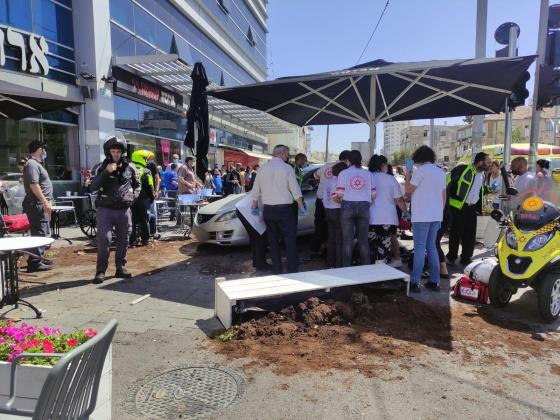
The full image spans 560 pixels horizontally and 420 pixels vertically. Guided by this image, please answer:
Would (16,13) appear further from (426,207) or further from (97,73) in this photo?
(426,207)

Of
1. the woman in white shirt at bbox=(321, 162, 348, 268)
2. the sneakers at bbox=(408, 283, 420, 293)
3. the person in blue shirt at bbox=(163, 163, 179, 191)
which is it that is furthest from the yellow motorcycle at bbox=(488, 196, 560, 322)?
the person in blue shirt at bbox=(163, 163, 179, 191)

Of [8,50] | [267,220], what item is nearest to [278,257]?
[267,220]

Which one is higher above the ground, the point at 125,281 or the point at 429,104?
the point at 429,104

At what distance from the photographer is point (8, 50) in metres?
10.3

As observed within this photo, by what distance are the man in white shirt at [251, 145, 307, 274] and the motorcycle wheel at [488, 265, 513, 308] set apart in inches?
96.5

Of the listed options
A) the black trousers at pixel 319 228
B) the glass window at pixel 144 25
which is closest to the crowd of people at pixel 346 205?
the black trousers at pixel 319 228

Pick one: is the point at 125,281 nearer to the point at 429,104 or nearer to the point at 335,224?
the point at 335,224

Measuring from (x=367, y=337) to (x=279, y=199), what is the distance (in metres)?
2.43

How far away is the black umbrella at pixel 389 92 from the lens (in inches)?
224

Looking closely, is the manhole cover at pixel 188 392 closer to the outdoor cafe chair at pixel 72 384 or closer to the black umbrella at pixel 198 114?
the outdoor cafe chair at pixel 72 384

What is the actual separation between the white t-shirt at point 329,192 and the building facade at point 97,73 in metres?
5.38

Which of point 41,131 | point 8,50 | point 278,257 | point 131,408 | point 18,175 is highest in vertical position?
point 8,50

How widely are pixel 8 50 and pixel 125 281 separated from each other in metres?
7.92

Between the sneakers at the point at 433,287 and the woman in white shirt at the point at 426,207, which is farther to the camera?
the sneakers at the point at 433,287
